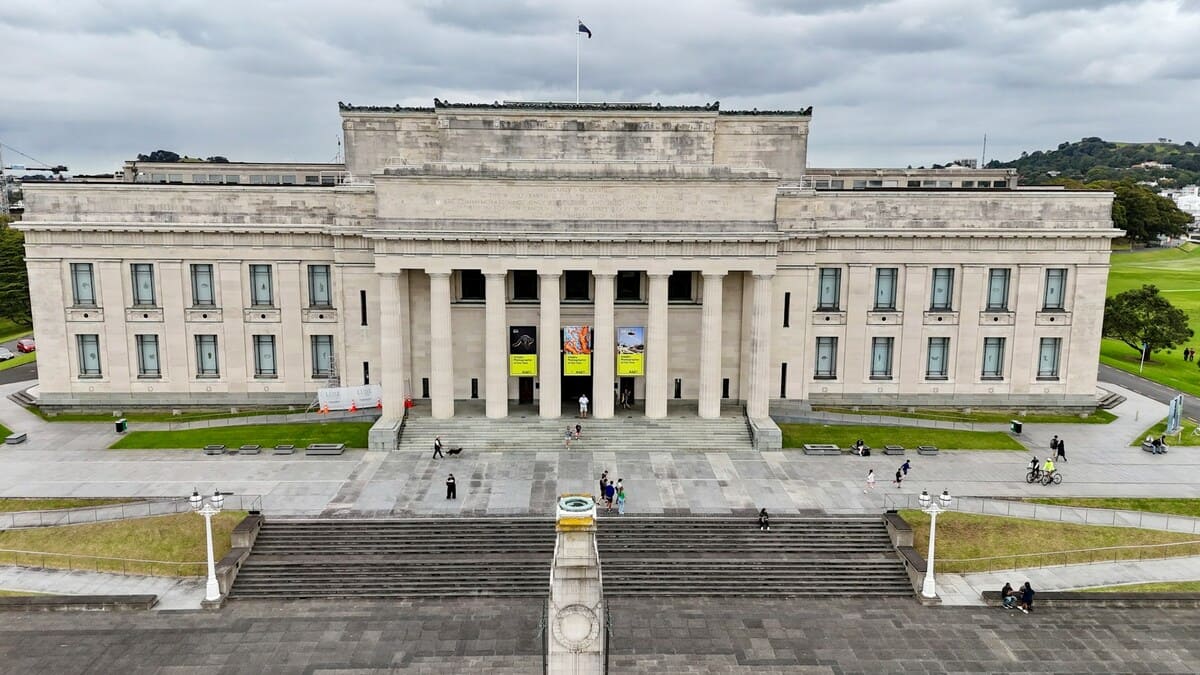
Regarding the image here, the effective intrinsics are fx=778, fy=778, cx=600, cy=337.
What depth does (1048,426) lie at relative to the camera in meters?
56.2

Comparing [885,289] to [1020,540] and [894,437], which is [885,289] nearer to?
[894,437]

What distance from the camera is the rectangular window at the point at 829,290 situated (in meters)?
57.2

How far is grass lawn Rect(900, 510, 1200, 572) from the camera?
1452 inches

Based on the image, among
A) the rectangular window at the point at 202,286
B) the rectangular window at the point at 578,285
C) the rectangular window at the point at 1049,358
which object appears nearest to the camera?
the rectangular window at the point at 578,285

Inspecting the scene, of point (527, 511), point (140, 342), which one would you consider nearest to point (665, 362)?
point (527, 511)

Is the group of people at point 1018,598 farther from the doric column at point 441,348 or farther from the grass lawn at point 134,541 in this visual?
the grass lawn at point 134,541

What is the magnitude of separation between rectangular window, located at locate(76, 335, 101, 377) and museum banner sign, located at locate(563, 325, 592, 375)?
34.5m

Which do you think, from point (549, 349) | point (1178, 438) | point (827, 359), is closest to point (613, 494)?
point (549, 349)

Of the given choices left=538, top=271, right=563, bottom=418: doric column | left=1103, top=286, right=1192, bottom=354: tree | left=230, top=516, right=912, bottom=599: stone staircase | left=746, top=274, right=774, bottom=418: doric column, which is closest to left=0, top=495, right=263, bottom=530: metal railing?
left=230, top=516, right=912, bottom=599: stone staircase

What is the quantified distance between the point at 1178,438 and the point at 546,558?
1770 inches

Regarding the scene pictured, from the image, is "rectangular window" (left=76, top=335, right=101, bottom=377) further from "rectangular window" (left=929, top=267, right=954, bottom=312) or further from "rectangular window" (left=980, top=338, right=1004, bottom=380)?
"rectangular window" (left=980, top=338, right=1004, bottom=380)

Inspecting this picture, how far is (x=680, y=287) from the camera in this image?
5662 centimetres

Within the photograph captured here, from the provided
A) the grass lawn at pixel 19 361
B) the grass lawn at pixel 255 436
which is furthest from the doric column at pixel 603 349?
the grass lawn at pixel 19 361

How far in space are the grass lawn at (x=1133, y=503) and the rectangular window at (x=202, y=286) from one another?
2167 inches
